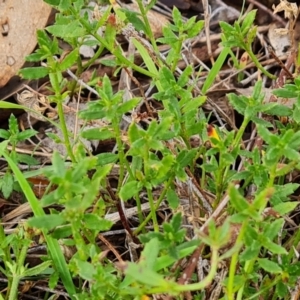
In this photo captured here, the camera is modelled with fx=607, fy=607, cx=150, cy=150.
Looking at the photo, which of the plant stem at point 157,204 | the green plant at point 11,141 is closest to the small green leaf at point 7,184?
the green plant at point 11,141

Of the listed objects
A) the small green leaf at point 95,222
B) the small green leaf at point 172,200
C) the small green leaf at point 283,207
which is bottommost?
the small green leaf at point 172,200

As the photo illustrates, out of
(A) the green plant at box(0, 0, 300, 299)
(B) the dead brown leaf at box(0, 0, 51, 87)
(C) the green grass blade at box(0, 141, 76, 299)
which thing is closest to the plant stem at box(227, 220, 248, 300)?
(A) the green plant at box(0, 0, 300, 299)

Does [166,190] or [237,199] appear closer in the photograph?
[237,199]

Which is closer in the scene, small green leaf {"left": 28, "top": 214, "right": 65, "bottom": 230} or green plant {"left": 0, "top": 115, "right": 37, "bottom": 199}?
small green leaf {"left": 28, "top": 214, "right": 65, "bottom": 230}

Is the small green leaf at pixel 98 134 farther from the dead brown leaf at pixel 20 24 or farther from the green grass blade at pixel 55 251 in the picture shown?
the dead brown leaf at pixel 20 24

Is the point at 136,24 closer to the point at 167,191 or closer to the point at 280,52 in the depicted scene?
the point at 167,191

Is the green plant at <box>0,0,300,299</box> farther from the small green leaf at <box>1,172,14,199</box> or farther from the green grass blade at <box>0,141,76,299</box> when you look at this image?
the small green leaf at <box>1,172,14,199</box>

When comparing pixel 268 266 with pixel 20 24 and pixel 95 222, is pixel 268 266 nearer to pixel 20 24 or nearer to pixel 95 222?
pixel 95 222

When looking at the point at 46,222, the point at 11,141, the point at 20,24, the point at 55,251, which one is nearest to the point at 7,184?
the point at 11,141

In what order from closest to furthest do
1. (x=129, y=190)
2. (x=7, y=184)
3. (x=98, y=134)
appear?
(x=129, y=190)
(x=98, y=134)
(x=7, y=184)

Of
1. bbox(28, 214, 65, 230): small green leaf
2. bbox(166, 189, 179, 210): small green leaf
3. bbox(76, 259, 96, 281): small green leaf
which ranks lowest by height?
bbox(76, 259, 96, 281): small green leaf

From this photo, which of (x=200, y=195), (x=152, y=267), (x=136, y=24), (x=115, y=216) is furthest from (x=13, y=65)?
(x=152, y=267)
